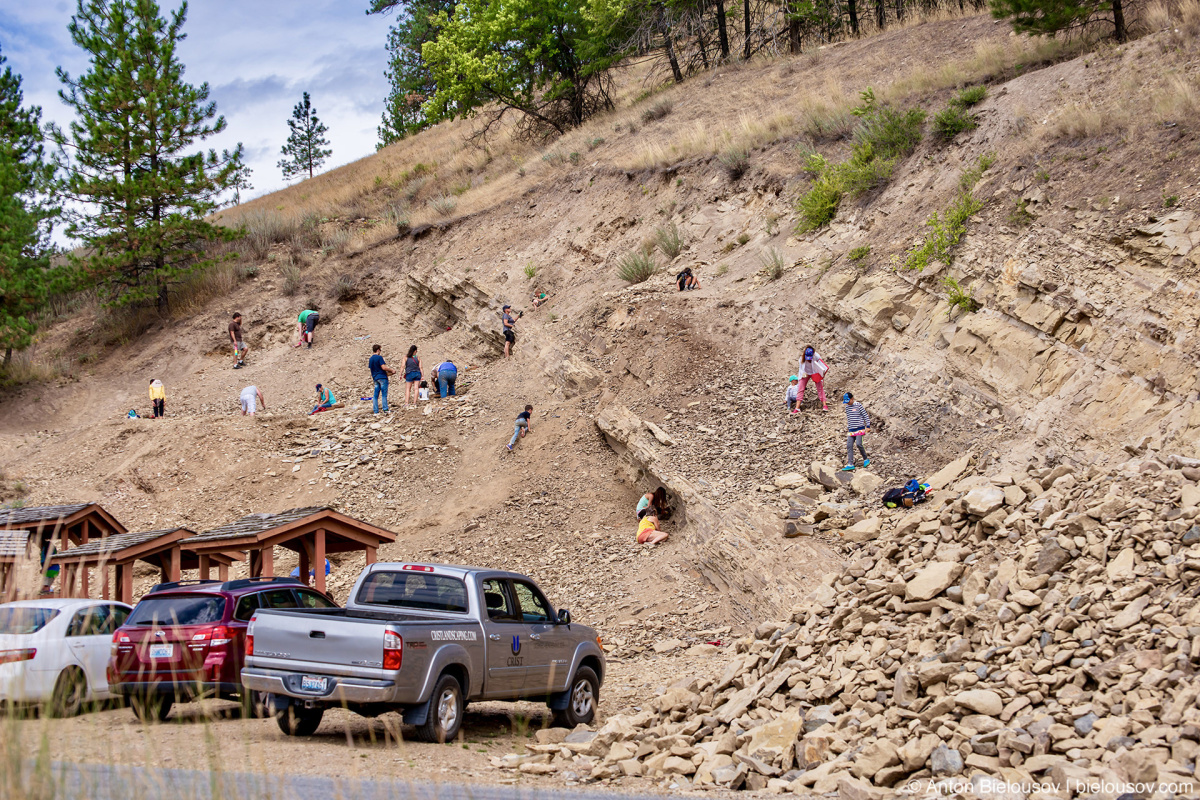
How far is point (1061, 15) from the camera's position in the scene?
20.3m

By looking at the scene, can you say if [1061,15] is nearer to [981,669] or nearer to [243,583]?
[981,669]

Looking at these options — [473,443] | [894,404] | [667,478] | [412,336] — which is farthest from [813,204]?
[412,336]

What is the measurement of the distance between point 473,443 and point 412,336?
8.96 meters

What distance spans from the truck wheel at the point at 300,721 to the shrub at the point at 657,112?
1078 inches

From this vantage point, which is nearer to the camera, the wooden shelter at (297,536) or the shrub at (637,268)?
the wooden shelter at (297,536)

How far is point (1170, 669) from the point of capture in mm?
6270

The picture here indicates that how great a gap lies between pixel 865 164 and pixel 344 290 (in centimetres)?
1946

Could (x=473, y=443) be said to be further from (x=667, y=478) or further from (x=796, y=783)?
(x=796, y=783)

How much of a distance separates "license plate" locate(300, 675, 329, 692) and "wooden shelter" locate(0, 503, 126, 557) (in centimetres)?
964

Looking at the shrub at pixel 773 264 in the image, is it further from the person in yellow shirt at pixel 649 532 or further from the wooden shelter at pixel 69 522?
the wooden shelter at pixel 69 522

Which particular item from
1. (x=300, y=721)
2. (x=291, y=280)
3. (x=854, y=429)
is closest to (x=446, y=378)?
(x=291, y=280)

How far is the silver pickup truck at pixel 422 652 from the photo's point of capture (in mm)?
7637

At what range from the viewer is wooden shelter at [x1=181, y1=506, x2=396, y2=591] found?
533 inches

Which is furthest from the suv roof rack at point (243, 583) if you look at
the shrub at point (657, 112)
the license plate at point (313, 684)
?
the shrub at point (657, 112)
